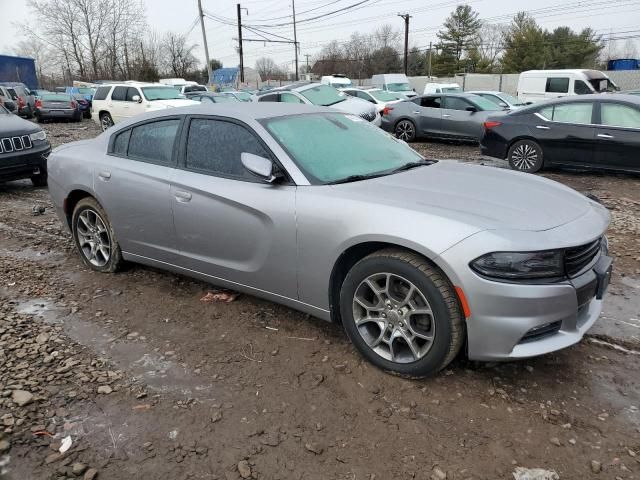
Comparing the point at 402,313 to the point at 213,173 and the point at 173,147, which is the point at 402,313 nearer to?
the point at 213,173

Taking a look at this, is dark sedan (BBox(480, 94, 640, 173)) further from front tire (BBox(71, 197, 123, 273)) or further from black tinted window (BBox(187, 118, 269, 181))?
front tire (BBox(71, 197, 123, 273))

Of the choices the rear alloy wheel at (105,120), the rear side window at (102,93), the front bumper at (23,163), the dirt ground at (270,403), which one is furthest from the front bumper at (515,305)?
the rear side window at (102,93)

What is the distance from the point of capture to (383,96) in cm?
2014

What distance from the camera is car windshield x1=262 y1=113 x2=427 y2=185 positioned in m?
3.40

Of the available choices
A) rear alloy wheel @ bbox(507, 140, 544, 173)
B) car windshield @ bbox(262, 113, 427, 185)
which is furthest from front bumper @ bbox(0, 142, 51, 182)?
rear alloy wheel @ bbox(507, 140, 544, 173)

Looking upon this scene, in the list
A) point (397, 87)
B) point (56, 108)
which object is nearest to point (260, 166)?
point (56, 108)

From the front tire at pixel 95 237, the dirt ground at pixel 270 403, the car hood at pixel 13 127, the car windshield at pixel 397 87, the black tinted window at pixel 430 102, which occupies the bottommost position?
the dirt ground at pixel 270 403

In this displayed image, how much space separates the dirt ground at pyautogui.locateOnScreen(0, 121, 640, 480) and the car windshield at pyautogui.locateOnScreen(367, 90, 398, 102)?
660 inches

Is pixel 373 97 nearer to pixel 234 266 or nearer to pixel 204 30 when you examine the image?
pixel 234 266

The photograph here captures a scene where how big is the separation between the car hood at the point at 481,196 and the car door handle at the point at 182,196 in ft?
3.93

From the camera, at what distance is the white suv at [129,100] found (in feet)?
56.6

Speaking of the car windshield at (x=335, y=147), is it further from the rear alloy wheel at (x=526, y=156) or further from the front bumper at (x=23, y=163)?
the rear alloy wheel at (x=526, y=156)

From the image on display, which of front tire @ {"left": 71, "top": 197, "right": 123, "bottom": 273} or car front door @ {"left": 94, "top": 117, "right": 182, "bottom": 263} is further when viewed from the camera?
front tire @ {"left": 71, "top": 197, "right": 123, "bottom": 273}

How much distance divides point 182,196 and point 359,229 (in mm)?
1524
